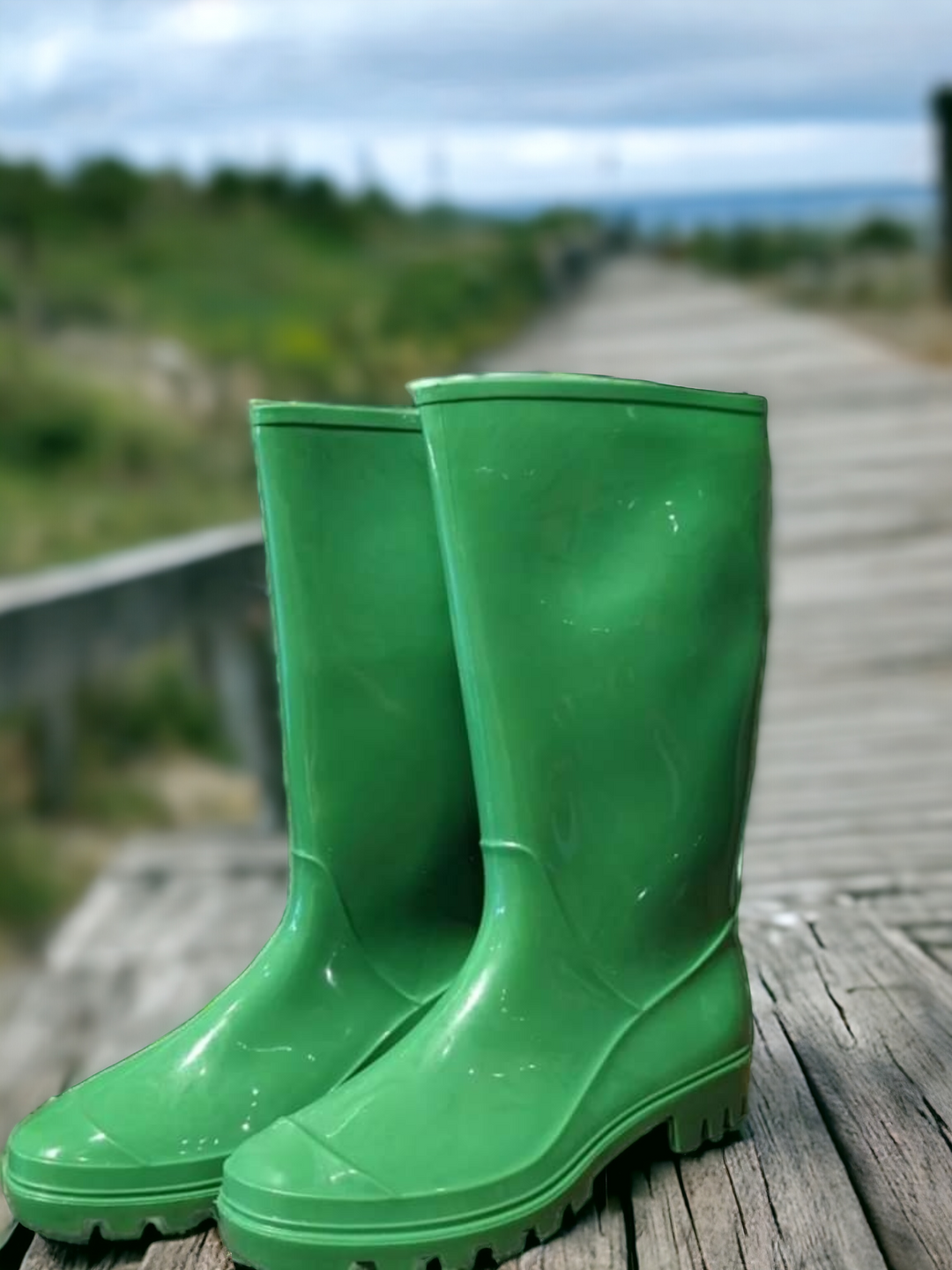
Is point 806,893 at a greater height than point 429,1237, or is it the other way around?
point 429,1237

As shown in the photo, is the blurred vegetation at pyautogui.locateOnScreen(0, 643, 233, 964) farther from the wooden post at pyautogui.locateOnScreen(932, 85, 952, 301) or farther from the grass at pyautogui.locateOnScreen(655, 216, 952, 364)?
the wooden post at pyautogui.locateOnScreen(932, 85, 952, 301)

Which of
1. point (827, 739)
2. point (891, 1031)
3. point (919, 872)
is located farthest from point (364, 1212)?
point (827, 739)

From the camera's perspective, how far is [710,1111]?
2.93 ft

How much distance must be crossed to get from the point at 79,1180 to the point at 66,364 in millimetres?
3762

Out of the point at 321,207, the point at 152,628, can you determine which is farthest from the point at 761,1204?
the point at 321,207

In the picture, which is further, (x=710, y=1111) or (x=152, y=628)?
(x=152, y=628)

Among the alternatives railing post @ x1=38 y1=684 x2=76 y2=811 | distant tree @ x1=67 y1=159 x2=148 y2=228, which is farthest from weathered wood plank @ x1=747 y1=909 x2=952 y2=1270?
distant tree @ x1=67 y1=159 x2=148 y2=228

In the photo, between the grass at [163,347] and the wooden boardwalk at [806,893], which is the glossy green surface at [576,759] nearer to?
the wooden boardwalk at [806,893]

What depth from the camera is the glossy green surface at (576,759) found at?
807 mm

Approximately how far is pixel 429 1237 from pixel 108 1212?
0.59 feet

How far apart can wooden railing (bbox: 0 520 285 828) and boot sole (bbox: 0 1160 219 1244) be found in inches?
43.1

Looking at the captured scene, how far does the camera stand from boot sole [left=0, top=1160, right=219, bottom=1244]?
838mm

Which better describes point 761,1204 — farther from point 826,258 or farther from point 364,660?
point 826,258

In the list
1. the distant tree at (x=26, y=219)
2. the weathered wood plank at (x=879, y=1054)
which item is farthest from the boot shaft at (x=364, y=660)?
the distant tree at (x=26, y=219)
